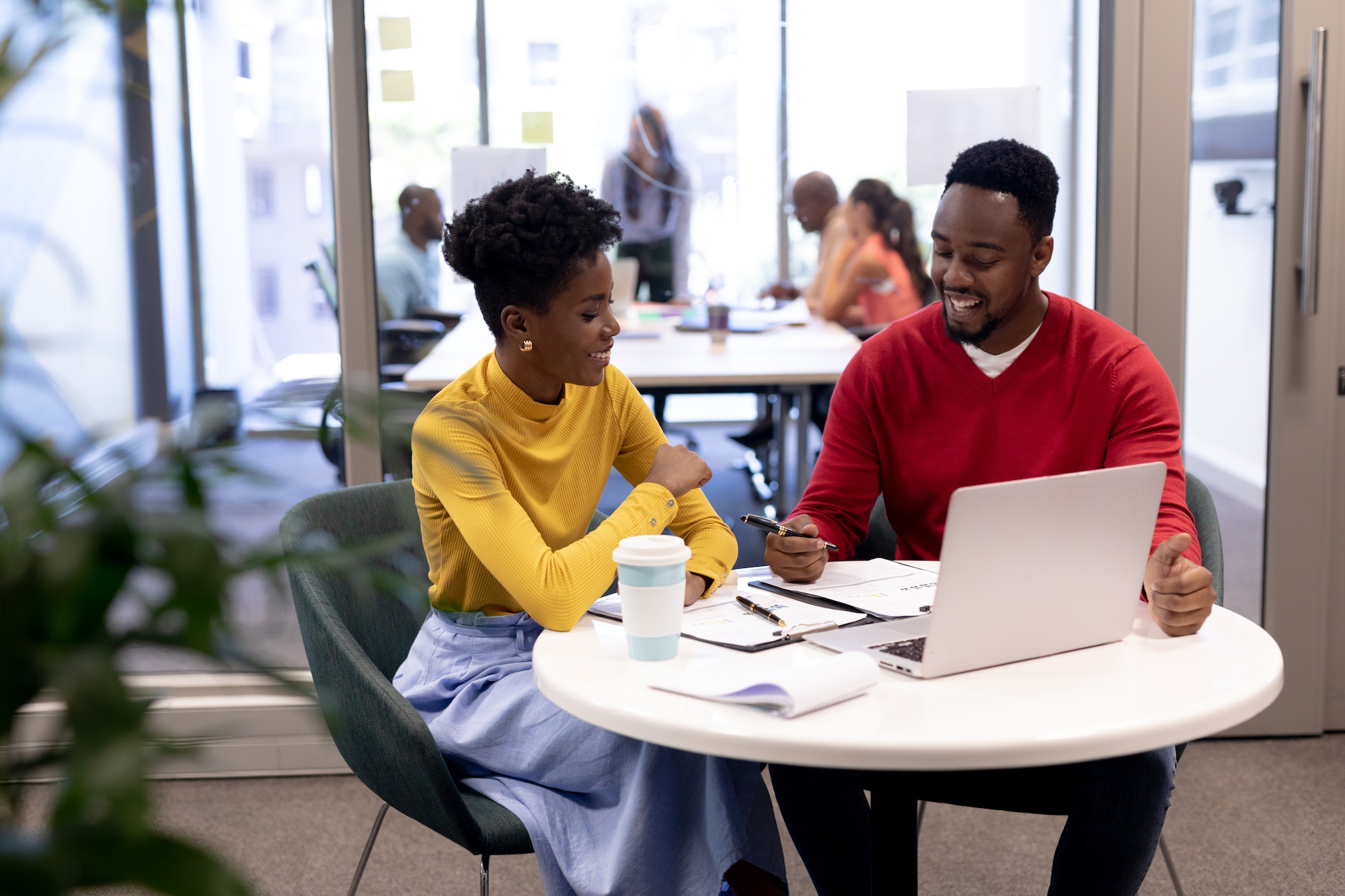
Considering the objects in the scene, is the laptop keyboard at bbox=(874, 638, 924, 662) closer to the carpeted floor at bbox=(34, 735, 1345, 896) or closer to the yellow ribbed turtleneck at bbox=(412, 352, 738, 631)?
the yellow ribbed turtleneck at bbox=(412, 352, 738, 631)

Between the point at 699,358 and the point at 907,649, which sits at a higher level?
the point at 699,358

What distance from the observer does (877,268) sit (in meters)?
3.53

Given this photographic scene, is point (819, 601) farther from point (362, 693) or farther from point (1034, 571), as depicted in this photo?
point (362, 693)

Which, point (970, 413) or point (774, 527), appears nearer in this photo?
point (774, 527)

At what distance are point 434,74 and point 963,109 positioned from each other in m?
1.19

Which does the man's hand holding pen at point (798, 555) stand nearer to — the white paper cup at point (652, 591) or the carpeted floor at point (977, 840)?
the white paper cup at point (652, 591)

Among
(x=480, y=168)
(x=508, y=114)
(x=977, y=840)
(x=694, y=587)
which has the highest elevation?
(x=508, y=114)

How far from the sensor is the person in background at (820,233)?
10.8ft

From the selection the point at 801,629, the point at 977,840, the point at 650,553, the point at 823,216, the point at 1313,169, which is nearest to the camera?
the point at 650,553

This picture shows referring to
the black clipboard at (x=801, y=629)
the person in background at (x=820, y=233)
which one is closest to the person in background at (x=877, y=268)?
the person in background at (x=820, y=233)

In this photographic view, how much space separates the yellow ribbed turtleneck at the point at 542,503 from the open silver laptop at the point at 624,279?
170cm

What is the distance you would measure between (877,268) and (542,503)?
2144 millimetres

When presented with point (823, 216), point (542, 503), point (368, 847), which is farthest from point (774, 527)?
point (823, 216)

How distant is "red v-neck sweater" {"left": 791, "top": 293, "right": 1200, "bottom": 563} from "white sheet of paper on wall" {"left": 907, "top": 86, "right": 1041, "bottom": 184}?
94 centimetres
